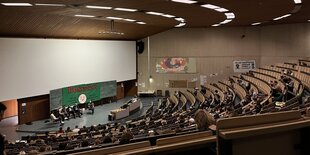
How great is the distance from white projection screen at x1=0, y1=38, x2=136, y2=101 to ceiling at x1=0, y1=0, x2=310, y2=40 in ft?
1.78

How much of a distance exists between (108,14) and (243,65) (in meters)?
14.7

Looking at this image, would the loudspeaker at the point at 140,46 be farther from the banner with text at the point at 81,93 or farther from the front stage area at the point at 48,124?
the front stage area at the point at 48,124

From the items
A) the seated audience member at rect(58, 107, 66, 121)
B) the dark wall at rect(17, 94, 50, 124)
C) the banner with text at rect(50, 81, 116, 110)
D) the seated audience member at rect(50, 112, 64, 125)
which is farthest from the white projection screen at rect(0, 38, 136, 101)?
the seated audience member at rect(50, 112, 64, 125)

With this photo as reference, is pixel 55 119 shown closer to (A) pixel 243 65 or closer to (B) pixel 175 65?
(B) pixel 175 65

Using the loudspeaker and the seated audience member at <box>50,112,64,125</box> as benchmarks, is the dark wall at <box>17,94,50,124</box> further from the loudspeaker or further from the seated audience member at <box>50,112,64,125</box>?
the loudspeaker

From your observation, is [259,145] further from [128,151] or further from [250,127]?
[128,151]

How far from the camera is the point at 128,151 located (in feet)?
6.02

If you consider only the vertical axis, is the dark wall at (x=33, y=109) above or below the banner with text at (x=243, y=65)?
below

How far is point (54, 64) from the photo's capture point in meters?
18.9

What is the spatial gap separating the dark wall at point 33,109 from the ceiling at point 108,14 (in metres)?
3.75

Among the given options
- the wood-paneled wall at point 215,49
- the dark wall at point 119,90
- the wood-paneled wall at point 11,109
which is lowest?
the wood-paneled wall at point 11,109

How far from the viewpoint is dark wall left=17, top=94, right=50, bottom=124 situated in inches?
683

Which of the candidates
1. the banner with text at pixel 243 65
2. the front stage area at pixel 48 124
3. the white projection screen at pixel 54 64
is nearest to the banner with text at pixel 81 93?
the white projection screen at pixel 54 64

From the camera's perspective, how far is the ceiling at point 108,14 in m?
10.7
